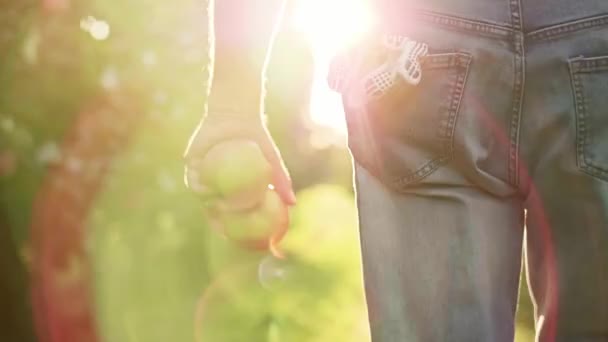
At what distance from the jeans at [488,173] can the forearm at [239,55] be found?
0.67 feet

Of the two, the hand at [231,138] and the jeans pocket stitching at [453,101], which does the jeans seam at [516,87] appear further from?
the hand at [231,138]

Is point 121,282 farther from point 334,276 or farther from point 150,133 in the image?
point 334,276

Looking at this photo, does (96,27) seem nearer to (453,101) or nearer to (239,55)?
(239,55)

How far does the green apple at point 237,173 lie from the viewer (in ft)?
4.38

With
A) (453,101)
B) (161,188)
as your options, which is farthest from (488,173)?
(161,188)

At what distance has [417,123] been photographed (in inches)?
48.3

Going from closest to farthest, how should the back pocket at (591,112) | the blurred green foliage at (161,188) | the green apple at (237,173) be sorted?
the back pocket at (591,112) < the green apple at (237,173) < the blurred green foliage at (161,188)

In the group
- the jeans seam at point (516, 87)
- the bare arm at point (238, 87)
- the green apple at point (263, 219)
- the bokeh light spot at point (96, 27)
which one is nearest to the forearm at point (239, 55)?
the bare arm at point (238, 87)

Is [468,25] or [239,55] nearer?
[468,25]

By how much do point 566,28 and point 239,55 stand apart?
466 millimetres

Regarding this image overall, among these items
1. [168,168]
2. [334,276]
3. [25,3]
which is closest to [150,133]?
[168,168]

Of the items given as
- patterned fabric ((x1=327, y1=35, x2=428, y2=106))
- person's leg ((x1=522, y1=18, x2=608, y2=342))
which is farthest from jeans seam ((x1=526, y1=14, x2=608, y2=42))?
patterned fabric ((x1=327, y1=35, x2=428, y2=106))

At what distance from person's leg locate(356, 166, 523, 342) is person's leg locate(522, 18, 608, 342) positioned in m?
0.07

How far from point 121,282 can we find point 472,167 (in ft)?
21.1
